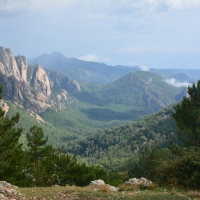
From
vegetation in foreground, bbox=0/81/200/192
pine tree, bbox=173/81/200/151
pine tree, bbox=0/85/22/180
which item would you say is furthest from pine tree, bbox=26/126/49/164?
pine tree, bbox=173/81/200/151

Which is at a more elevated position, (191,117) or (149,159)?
(191,117)

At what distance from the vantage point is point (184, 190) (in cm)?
1507

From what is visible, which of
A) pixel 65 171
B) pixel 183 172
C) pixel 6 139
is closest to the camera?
pixel 183 172

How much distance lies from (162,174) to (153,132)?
175 m

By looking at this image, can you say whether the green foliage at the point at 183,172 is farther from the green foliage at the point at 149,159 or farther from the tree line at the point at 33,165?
the green foliage at the point at 149,159

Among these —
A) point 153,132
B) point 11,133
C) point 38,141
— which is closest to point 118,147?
point 153,132

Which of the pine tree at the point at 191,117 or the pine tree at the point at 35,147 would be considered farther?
the pine tree at the point at 35,147

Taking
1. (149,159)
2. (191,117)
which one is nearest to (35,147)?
(191,117)

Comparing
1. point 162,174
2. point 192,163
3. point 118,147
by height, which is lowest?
→ point 118,147

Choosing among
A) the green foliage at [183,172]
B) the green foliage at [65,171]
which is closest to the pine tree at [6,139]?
the green foliage at [65,171]

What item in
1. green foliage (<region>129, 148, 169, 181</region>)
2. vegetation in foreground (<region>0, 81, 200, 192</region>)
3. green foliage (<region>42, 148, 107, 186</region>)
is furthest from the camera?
green foliage (<region>129, 148, 169, 181</region>)

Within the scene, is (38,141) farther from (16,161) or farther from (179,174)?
(179,174)

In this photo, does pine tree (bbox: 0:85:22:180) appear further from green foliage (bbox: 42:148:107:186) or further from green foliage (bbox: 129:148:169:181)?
green foliage (bbox: 129:148:169:181)

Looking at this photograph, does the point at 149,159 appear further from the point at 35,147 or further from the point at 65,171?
the point at 35,147
